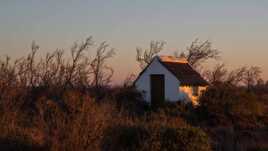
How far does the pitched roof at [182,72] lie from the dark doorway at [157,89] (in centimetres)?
117

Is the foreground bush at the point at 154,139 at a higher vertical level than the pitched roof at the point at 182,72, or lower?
lower

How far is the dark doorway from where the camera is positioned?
4288cm

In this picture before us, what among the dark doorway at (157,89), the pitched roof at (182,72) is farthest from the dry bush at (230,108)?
the dark doorway at (157,89)

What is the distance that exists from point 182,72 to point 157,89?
2.75m

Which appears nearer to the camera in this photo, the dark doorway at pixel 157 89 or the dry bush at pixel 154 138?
the dry bush at pixel 154 138

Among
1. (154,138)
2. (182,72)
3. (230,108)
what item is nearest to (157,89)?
(182,72)

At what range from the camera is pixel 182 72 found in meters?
44.2

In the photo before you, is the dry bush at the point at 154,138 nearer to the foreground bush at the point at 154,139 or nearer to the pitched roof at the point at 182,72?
the foreground bush at the point at 154,139

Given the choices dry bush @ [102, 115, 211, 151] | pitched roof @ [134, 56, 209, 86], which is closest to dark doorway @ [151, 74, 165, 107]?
pitched roof @ [134, 56, 209, 86]

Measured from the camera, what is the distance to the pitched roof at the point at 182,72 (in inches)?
1684

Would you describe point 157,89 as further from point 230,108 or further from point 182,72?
point 230,108

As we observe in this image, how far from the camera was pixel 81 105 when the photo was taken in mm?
13789

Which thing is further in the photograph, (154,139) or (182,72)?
(182,72)

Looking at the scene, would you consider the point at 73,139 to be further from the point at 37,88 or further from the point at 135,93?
the point at 135,93
